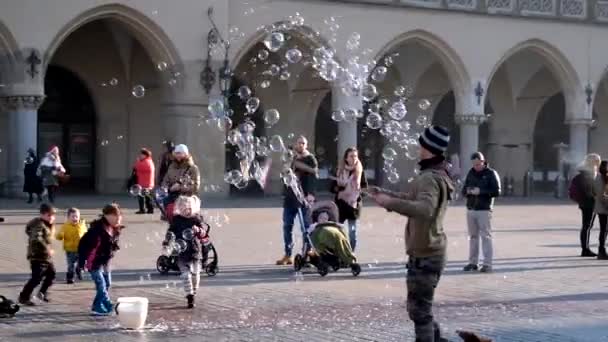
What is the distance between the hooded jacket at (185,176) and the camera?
38.2 feet

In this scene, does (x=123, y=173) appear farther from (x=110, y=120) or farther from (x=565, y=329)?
(x=565, y=329)

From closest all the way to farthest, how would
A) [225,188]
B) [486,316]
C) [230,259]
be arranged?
[486,316], [230,259], [225,188]

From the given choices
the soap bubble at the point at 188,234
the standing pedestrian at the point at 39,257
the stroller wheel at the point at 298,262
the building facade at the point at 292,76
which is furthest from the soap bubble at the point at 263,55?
the standing pedestrian at the point at 39,257

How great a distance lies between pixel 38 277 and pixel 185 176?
2314 millimetres

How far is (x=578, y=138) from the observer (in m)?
35.0

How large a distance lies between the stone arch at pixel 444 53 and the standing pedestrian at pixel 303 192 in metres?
16.3

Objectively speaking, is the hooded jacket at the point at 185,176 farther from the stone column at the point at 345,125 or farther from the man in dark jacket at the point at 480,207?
the stone column at the point at 345,125

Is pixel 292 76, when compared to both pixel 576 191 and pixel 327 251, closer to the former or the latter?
pixel 576 191

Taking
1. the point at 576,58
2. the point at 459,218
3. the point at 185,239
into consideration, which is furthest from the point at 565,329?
the point at 576,58

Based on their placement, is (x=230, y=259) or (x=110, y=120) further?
(x=110, y=120)

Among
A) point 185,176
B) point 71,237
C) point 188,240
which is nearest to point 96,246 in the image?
point 188,240

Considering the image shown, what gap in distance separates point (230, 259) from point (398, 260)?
2.38 meters

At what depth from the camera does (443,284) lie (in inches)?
483

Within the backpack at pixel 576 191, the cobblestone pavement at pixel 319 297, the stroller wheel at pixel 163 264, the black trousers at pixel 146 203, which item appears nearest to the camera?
the cobblestone pavement at pixel 319 297
